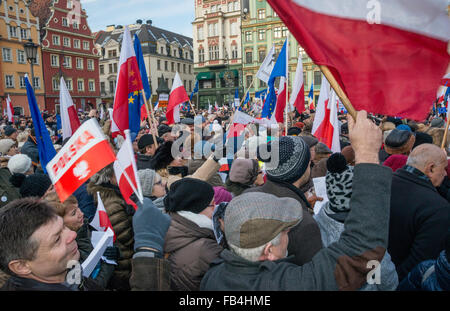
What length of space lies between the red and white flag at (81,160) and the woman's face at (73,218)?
2.19 feet

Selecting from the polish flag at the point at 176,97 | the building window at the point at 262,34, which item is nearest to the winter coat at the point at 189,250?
the polish flag at the point at 176,97

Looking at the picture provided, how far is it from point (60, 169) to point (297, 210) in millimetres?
1437

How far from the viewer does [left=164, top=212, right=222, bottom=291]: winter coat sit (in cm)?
194

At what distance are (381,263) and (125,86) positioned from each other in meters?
3.67

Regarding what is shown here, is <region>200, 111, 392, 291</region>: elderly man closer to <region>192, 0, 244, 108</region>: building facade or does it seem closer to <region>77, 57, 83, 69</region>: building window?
<region>77, 57, 83, 69</region>: building window

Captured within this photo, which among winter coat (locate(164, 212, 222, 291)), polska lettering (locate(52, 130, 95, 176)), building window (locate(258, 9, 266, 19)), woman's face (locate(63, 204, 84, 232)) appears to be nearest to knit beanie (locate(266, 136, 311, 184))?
winter coat (locate(164, 212, 222, 291))

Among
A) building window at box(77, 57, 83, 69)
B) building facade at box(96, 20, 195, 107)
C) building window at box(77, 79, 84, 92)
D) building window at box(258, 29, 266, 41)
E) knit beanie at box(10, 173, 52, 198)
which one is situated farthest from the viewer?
building facade at box(96, 20, 195, 107)

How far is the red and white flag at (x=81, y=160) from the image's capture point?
6.54 feet

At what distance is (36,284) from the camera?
5.36ft

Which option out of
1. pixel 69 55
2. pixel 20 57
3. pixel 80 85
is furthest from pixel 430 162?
pixel 80 85

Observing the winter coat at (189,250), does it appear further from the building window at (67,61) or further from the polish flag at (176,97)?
the building window at (67,61)

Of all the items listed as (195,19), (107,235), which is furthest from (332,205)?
(195,19)

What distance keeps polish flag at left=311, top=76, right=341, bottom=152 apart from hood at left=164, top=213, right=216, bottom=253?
3362mm

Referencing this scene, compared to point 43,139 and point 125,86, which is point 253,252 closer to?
point 125,86
